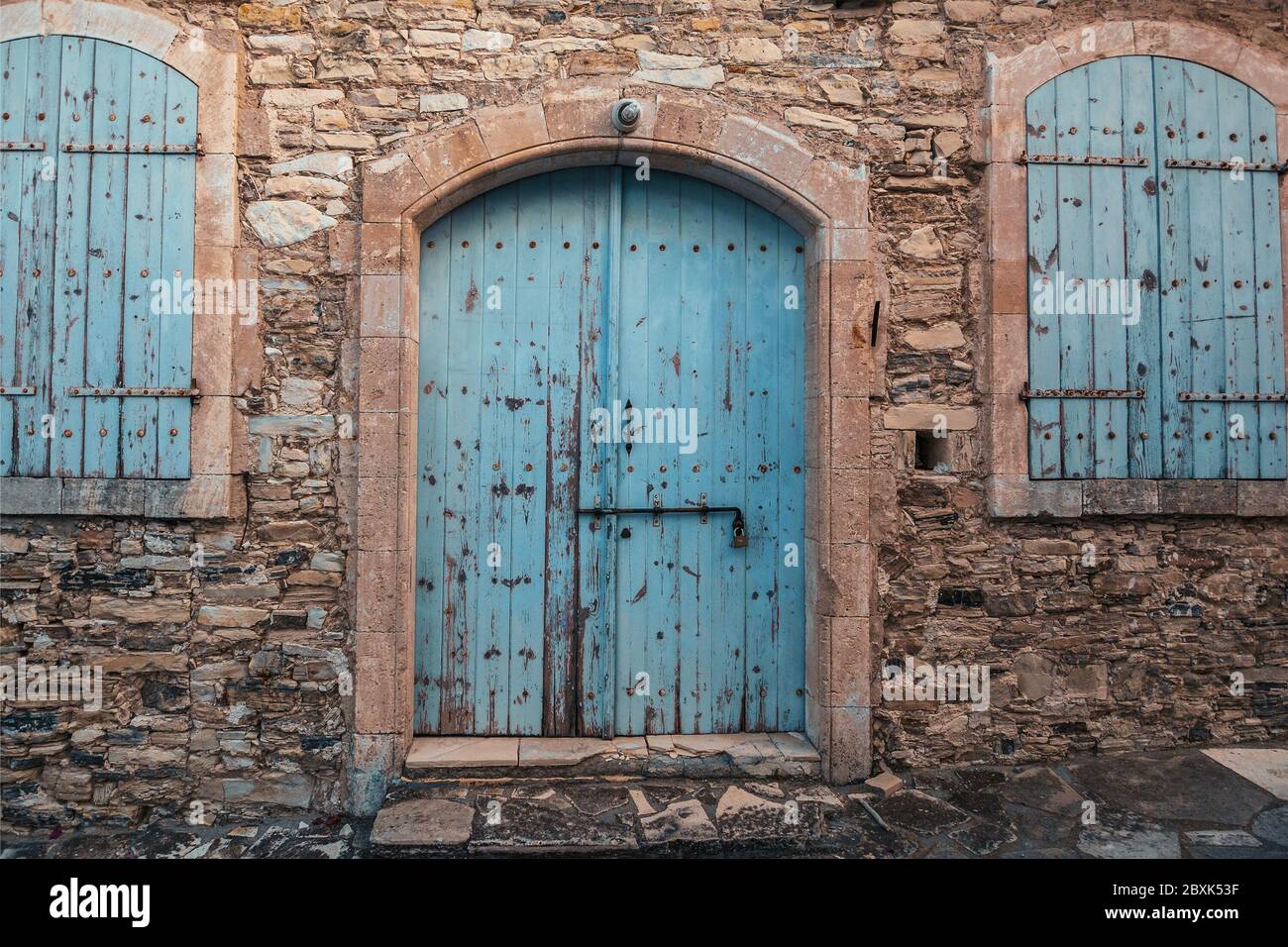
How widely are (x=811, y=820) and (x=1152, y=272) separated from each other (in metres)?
2.93

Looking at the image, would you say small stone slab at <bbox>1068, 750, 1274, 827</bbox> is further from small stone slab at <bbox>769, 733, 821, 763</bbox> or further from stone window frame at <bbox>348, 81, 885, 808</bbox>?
small stone slab at <bbox>769, 733, 821, 763</bbox>

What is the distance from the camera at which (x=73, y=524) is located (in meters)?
3.26

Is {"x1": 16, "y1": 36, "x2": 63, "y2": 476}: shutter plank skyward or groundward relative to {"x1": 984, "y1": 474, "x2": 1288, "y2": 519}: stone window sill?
skyward

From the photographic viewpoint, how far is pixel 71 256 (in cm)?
329

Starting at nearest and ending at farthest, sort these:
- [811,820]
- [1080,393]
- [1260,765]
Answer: [811,820] → [1260,765] → [1080,393]

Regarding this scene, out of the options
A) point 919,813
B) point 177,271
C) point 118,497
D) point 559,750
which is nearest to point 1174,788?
point 919,813

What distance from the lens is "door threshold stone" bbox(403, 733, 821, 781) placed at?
331 centimetres

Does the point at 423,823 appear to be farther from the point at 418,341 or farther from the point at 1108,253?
the point at 1108,253

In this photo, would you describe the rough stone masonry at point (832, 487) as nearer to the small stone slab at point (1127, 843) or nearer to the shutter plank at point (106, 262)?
the shutter plank at point (106, 262)

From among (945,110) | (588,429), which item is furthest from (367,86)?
(945,110)

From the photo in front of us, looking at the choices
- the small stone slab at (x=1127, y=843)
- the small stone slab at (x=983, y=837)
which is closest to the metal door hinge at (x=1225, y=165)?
the small stone slab at (x=1127, y=843)

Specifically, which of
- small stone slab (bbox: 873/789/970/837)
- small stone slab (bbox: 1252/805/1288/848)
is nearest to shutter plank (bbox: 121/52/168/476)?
small stone slab (bbox: 873/789/970/837)

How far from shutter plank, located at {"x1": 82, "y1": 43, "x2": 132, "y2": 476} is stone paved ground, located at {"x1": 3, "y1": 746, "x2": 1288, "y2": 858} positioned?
165cm
